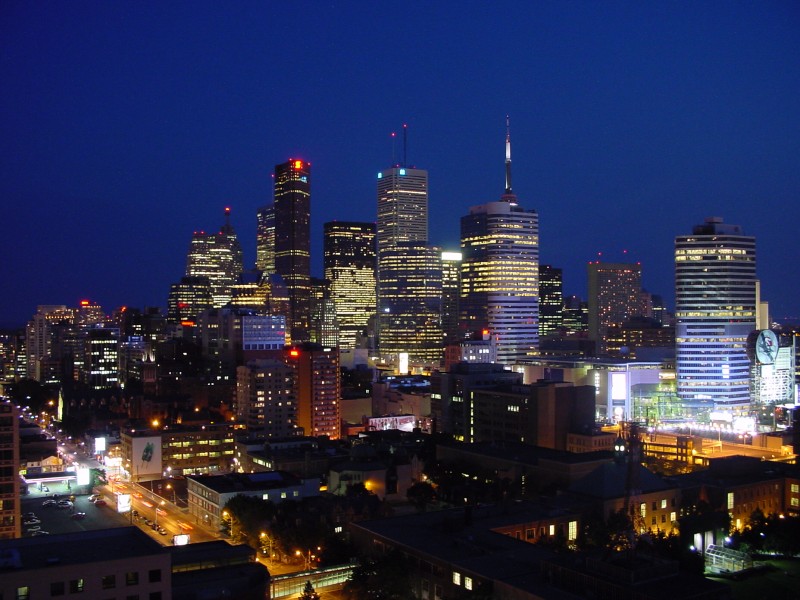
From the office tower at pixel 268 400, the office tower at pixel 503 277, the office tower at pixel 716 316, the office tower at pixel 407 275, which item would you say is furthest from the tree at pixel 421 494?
the office tower at pixel 407 275

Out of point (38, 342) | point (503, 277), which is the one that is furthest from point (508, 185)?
point (38, 342)

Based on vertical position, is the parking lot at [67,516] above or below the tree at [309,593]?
below

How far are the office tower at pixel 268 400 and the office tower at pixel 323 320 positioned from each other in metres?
94.3

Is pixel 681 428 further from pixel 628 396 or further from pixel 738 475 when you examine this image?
pixel 738 475

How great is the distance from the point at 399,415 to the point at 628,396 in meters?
26.7

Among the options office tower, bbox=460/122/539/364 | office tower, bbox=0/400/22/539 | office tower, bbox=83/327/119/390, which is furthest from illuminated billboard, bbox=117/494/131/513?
office tower, bbox=83/327/119/390

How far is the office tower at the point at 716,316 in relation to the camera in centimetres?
9694

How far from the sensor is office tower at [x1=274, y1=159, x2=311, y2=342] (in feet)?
621

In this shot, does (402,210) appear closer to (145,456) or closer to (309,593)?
(145,456)

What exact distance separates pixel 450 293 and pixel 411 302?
11695mm

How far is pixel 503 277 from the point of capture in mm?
133125

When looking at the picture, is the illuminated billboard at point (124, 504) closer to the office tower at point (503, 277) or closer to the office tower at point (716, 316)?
the office tower at point (716, 316)

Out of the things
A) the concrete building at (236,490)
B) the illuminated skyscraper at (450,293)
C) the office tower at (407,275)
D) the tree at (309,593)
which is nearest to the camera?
the tree at (309,593)

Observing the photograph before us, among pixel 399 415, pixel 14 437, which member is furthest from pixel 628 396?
pixel 14 437
